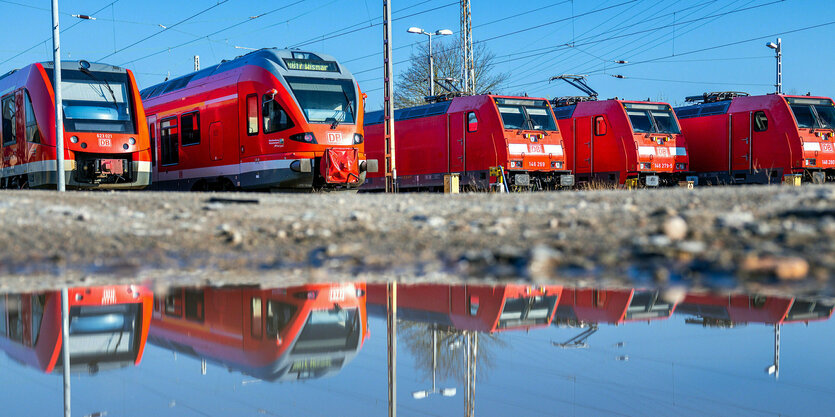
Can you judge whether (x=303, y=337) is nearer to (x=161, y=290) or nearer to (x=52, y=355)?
(x=52, y=355)

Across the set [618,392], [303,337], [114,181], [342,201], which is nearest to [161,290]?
[303,337]

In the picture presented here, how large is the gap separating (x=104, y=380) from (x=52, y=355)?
0.53 m

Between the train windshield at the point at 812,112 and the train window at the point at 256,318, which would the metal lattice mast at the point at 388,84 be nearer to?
the train windshield at the point at 812,112

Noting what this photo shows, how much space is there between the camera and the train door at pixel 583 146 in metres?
25.5

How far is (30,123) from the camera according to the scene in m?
18.7

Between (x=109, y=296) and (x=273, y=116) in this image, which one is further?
(x=273, y=116)

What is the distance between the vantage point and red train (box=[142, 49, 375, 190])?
18.0 metres

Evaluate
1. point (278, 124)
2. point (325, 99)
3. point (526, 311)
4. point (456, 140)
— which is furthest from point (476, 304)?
point (456, 140)

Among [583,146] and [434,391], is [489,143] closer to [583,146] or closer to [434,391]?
[583,146]

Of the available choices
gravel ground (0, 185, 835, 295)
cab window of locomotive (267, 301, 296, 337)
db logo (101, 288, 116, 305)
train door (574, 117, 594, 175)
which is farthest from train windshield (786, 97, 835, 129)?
db logo (101, 288, 116, 305)

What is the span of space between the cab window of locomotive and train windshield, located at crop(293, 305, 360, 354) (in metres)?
0.11

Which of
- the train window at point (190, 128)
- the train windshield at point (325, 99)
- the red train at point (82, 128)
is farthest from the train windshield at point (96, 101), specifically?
the train windshield at point (325, 99)

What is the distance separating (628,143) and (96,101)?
14.7m

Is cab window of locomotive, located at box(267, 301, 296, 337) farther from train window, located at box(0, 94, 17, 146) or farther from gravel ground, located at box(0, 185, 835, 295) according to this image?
train window, located at box(0, 94, 17, 146)
